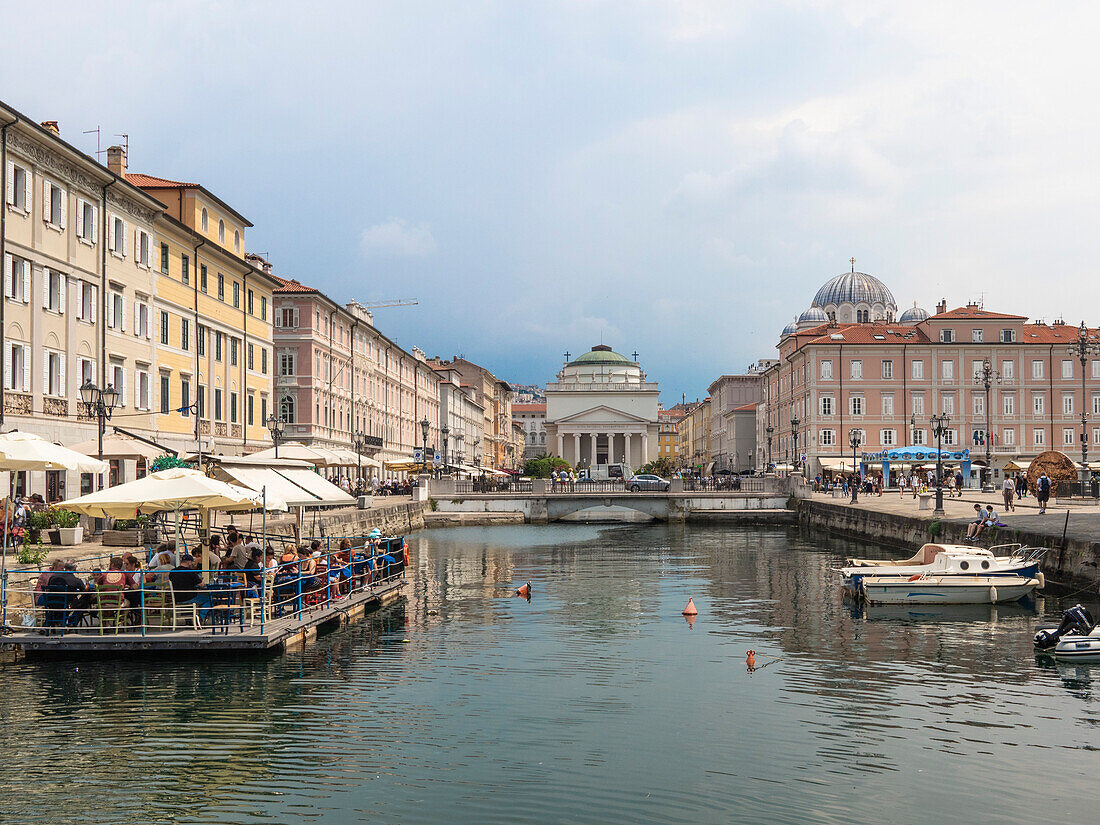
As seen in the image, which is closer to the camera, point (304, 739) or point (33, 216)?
point (304, 739)

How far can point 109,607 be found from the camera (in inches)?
729

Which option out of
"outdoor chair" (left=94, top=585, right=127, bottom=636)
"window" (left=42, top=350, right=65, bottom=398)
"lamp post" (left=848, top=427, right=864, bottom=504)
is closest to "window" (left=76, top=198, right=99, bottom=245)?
"window" (left=42, top=350, right=65, bottom=398)

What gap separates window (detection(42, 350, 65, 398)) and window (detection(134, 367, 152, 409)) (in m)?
5.70

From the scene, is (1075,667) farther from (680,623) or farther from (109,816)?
(109,816)

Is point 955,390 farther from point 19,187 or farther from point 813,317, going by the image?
point 19,187

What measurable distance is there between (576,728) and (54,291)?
29.7 metres

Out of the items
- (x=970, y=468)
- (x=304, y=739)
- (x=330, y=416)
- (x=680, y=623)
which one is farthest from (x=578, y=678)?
(x=970, y=468)

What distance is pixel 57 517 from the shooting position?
28000 mm

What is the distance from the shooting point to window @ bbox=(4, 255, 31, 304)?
110 ft

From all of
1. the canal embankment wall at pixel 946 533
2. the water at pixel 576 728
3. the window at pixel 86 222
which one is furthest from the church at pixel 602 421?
the water at pixel 576 728

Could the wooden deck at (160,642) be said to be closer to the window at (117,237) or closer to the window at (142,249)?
the window at (117,237)

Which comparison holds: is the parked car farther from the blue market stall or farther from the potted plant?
the potted plant

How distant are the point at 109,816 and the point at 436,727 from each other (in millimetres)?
4781

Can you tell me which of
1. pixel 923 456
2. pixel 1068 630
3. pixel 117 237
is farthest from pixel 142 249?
pixel 923 456
